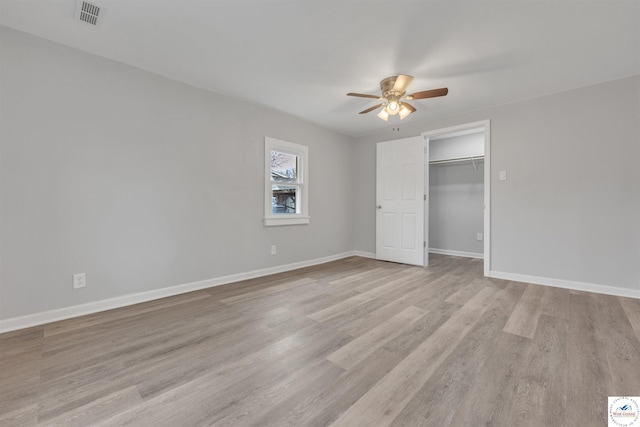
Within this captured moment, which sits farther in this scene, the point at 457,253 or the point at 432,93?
the point at 457,253

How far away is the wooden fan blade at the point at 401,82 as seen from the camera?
2.66 m

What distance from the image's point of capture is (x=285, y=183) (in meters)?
4.08

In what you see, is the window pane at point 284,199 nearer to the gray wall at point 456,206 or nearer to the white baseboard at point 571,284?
the white baseboard at point 571,284

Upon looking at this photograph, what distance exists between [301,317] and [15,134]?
279 centimetres

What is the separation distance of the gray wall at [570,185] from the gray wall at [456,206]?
1.58 meters

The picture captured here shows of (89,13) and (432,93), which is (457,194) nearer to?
(432,93)

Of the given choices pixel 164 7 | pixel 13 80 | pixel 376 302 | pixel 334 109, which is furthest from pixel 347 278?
pixel 13 80

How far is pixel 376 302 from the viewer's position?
269cm

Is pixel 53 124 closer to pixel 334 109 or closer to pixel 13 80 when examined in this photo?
pixel 13 80

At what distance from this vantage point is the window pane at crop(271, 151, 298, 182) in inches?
160

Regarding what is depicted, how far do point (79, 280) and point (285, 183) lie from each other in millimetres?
2616

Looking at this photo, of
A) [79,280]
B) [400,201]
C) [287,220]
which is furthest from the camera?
[400,201]

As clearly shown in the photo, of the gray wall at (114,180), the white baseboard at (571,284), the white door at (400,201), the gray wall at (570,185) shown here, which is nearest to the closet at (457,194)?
the white door at (400,201)

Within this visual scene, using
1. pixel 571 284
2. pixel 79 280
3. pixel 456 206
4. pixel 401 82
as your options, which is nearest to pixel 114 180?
pixel 79 280
